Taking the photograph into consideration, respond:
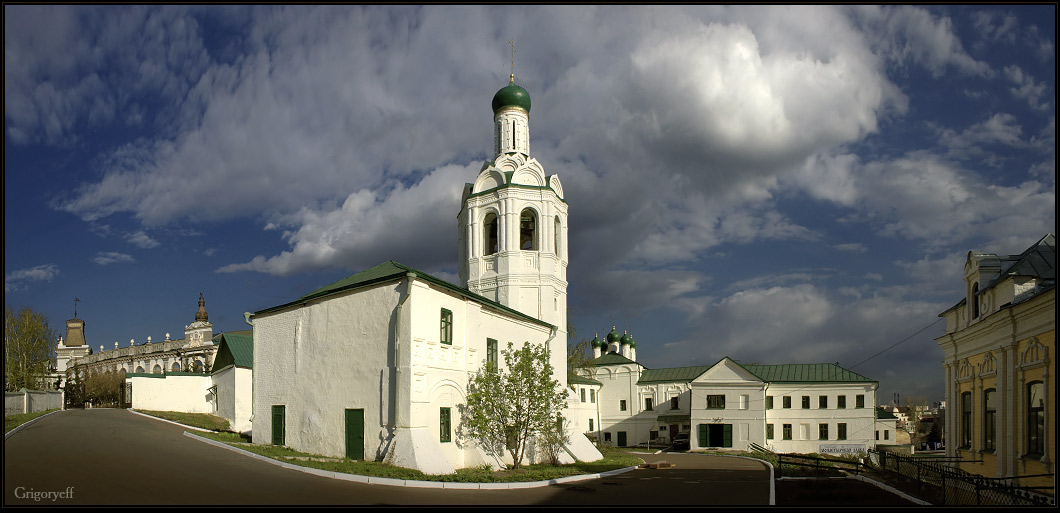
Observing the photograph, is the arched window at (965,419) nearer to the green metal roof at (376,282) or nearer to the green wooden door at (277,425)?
the green metal roof at (376,282)

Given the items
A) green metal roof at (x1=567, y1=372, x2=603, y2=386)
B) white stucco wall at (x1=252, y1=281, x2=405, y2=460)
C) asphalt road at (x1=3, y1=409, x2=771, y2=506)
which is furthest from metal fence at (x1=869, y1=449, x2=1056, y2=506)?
green metal roof at (x1=567, y1=372, x2=603, y2=386)

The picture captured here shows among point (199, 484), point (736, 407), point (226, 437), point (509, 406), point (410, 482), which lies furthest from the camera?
point (736, 407)

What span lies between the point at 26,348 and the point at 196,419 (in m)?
20.1

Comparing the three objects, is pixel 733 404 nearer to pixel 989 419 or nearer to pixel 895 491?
pixel 989 419

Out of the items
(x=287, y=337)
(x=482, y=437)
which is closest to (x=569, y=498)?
(x=482, y=437)

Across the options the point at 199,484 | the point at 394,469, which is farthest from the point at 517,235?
the point at 199,484

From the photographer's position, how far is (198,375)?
38.0 m

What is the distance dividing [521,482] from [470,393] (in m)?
4.68

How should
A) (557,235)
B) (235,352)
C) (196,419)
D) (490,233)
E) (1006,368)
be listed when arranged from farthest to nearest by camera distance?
(490,233), (557,235), (235,352), (196,419), (1006,368)

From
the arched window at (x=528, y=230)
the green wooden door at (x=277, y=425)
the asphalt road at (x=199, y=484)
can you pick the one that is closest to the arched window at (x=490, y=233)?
the arched window at (x=528, y=230)

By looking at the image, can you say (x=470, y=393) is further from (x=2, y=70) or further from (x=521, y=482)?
(x=2, y=70)

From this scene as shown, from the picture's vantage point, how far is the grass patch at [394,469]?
19.0 m

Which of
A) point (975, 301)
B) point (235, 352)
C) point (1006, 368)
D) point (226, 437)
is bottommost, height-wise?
point (226, 437)

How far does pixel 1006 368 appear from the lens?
70.7 feet
